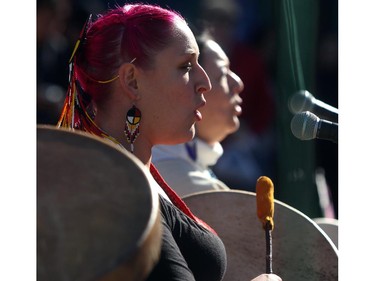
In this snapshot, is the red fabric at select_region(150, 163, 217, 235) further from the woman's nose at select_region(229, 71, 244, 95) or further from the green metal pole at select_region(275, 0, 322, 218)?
the woman's nose at select_region(229, 71, 244, 95)

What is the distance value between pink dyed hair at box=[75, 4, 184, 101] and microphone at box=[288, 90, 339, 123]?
1.25 ft

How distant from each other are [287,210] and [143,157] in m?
0.44

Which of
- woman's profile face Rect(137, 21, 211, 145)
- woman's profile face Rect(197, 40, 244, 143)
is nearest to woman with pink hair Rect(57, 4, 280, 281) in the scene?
woman's profile face Rect(137, 21, 211, 145)

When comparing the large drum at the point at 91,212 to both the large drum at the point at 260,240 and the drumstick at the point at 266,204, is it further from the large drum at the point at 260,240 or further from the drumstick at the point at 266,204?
the large drum at the point at 260,240

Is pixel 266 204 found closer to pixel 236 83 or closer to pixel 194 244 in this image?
pixel 194 244

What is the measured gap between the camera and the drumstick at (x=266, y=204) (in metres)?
1.80

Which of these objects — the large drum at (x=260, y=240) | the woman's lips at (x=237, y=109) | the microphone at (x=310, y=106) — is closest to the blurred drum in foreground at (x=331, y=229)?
the large drum at (x=260, y=240)

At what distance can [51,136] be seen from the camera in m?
1.31

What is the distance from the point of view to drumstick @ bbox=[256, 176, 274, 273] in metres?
1.80

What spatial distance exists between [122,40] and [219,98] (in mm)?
1245
